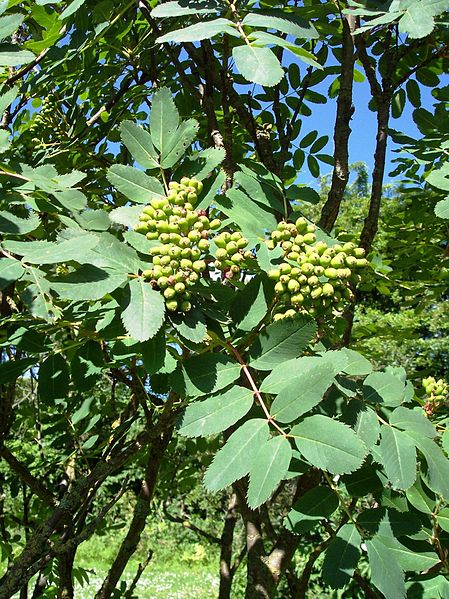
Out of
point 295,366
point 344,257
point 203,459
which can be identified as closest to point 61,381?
point 295,366

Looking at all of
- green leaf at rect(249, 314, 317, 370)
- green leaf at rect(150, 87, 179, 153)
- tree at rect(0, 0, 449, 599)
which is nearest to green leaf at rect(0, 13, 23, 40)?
tree at rect(0, 0, 449, 599)

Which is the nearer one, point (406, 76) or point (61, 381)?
point (61, 381)

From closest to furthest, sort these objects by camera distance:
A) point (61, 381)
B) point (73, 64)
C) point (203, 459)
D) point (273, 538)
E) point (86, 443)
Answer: point (61, 381)
point (73, 64)
point (273, 538)
point (86, 443)
point (203, 459)

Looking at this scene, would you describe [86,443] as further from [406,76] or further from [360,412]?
[406,76]

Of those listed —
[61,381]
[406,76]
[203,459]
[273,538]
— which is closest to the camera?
[61,381]

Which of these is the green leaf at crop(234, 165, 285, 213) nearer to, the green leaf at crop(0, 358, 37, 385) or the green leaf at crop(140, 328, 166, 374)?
the green leaf at crop(140, 328, 166, 374)

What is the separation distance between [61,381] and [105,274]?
0.53 metres

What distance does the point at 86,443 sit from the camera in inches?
84.4

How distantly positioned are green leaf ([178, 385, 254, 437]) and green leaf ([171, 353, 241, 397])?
0.02 m

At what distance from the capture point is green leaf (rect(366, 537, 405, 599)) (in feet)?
3.08

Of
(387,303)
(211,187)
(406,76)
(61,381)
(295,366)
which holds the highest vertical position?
(387,303)

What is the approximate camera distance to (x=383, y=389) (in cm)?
111

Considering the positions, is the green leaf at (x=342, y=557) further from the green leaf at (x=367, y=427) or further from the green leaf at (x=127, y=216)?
the green leaf at (x=127, y=216)

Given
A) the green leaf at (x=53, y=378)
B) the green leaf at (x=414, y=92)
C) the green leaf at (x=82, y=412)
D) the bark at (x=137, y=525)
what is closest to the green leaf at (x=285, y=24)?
the green leaf at (x=53, y=378)
